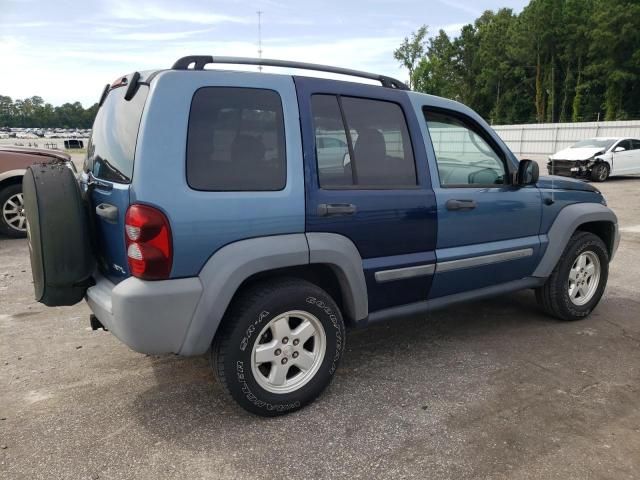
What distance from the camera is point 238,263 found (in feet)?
8.31

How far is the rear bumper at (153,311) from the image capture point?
7.86 ft

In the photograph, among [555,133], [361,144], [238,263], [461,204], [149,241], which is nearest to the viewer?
[149,241]

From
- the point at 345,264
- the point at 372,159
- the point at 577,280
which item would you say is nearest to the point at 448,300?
the point at 345,264

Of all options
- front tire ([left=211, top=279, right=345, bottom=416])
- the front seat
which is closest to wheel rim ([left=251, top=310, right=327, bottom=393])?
front tire ([left=211, top=279, right=345, bottom=416])

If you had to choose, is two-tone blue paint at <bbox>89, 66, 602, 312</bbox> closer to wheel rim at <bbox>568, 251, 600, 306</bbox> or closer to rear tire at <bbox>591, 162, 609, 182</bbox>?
wheel rim at <bbox>568, 251, 600, 306</bbox>

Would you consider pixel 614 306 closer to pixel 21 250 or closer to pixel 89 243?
pixel 89 243

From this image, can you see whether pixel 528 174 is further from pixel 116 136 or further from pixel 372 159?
pixel 116 136

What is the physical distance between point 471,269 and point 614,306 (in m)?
2.12

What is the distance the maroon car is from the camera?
7242 mm

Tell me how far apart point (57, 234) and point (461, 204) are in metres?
2.41

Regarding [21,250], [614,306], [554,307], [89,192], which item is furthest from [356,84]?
[21,250]

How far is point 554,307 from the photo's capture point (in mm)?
4227

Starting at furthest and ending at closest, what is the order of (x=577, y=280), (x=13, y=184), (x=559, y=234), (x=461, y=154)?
(x=13, y=184), (x=577, y=280), (x=559, y=234), (x=461, y=154)

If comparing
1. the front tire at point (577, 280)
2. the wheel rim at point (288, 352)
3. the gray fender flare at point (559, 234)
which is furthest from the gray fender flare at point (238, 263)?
the front tire at point (577, 280)
